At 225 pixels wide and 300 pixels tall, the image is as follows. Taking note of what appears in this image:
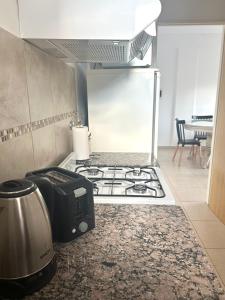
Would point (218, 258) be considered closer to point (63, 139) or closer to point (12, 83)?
point (63, 139)

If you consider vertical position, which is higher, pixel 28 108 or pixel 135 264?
pixel 28 108

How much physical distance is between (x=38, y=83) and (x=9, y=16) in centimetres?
35

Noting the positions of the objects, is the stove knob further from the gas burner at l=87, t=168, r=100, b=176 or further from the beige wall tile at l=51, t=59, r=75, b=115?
the beige wall tile at l=51, t=59, r=75, b=115

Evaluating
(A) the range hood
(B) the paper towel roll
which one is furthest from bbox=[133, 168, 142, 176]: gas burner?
(A) the range hood

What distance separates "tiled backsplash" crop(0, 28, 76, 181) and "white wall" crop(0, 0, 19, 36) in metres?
0.03

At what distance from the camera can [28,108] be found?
3.44 feet

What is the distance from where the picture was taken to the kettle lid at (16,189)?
0.54 metres

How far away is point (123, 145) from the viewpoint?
2.16 metres

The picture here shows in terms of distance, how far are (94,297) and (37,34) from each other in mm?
959

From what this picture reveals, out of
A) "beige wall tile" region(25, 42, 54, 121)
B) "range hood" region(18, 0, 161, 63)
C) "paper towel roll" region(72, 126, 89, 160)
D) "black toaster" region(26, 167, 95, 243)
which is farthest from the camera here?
"paper towel roll" region(72, 126, 89, 160)

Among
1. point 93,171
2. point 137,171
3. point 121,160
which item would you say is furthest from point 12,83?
point 121,160

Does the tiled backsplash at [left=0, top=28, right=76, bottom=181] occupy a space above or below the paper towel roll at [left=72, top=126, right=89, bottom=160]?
above

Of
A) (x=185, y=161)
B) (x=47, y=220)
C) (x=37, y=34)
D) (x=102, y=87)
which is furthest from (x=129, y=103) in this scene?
(x=185, y=161)

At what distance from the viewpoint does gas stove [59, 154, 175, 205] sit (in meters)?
1.06
